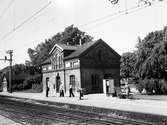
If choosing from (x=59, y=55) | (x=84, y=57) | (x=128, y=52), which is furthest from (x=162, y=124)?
(x=128, y=52)

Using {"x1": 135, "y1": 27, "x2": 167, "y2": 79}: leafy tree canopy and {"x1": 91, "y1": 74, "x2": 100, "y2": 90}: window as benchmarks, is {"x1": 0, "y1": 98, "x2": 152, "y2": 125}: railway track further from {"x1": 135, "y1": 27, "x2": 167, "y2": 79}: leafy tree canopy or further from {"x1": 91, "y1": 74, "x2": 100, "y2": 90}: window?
{"x1": 91, "y1": 74, "x2": 100, "y2": 90}: window

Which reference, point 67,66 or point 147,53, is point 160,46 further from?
point 67,66

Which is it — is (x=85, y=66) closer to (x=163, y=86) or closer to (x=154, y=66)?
(x=154, y=66)

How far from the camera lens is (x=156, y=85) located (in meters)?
26.5

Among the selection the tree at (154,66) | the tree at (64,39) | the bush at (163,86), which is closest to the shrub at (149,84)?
the tree at (154,66)

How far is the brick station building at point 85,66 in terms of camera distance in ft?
118

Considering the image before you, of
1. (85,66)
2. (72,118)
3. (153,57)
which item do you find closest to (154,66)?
(153,57)

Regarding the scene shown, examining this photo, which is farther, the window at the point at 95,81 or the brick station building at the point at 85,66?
the window at the point at 95,81

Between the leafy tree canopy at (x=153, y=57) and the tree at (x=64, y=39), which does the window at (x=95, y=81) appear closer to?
the leafy tree canopy at (x=153, y=57)

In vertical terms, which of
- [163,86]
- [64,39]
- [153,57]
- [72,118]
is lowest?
[72,118]

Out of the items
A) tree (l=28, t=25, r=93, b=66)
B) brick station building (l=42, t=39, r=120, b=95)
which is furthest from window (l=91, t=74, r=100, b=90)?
tree (l=28, t=25, r=93, b=66)

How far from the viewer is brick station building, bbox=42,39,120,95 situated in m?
35.8

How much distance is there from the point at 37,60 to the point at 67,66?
4041cm

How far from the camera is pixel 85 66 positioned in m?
35.9
